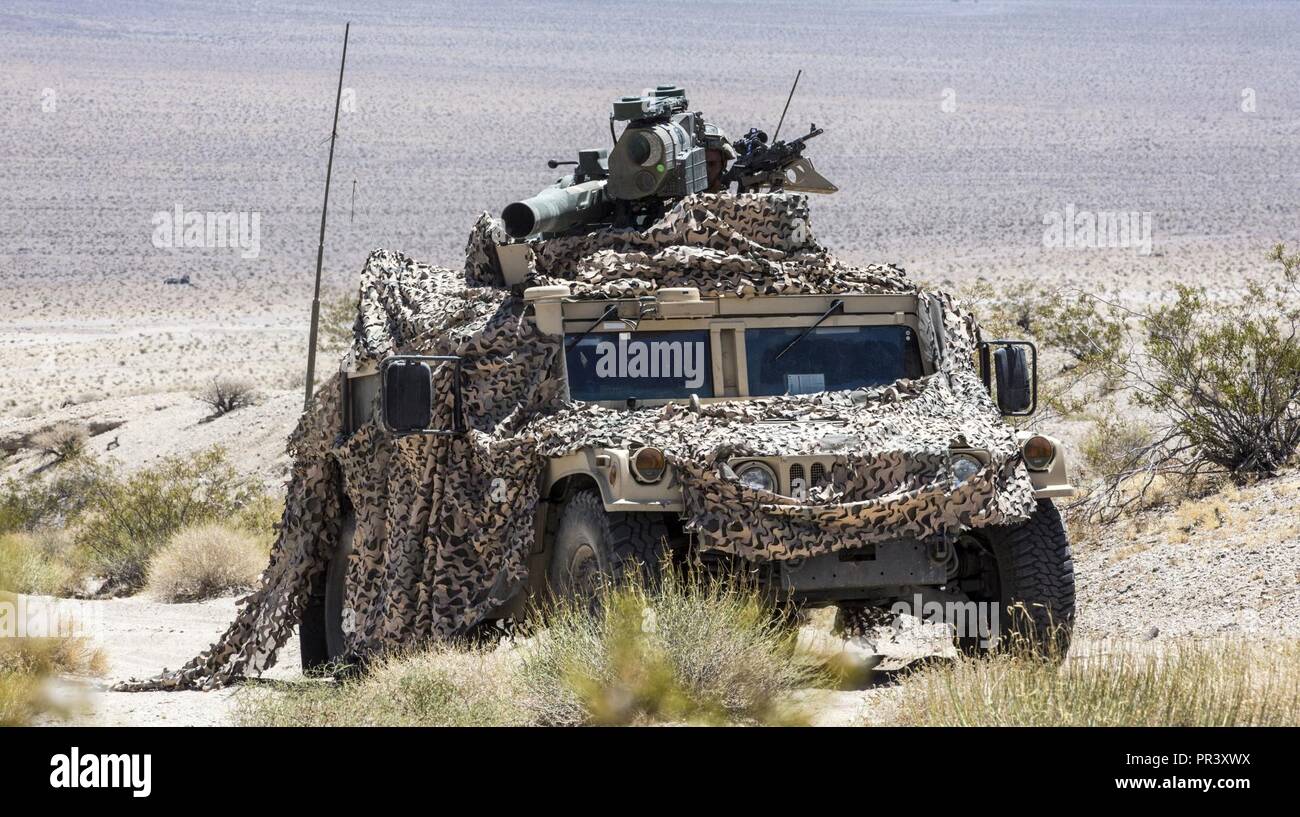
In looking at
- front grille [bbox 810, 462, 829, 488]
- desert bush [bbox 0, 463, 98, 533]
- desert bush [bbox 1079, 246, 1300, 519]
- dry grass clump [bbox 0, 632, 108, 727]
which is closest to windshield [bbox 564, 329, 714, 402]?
front grille [bbox 810, 462, 829, 488]

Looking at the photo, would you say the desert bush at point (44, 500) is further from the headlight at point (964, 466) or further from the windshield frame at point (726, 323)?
the headlight at point (964, 466)

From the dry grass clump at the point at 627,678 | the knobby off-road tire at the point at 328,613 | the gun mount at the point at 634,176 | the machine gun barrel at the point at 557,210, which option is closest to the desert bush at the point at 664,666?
the dry grass clump at the point at 627,678

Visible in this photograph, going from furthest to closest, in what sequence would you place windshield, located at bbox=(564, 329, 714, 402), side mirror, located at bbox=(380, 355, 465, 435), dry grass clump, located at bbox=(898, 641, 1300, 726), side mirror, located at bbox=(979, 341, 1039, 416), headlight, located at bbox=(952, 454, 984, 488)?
side mirror, located at bbox=(979, 341, 1039, 416) < windshield, located at bbox=(564, 329, 714, 402) < side mirror, located at bbox=(380, 355, 465, 435) < headlight, located at bbox=(952, 454, 984, 488) < dry grass clump, located at bbox=(898, 641, 1300, 726)

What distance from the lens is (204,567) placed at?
19.0 meters

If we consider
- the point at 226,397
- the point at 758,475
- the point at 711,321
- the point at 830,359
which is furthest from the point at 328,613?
the point at 226,397

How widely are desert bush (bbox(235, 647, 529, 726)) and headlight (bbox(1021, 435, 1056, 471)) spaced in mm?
2830

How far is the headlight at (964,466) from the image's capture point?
884 centimetres

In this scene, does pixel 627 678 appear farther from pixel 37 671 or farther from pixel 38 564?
pixel 38 564

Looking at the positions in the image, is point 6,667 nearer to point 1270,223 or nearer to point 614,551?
point 614,551

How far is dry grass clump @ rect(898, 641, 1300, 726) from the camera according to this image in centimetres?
668

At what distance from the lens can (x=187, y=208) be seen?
5631 centimetres

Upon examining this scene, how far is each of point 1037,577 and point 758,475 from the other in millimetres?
1688

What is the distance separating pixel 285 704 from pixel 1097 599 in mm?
6780

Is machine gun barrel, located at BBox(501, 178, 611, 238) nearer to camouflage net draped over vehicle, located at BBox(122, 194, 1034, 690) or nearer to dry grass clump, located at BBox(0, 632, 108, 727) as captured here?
camouflage net draped over vehicle, located at BBox(122, 194, 1034, 690)
